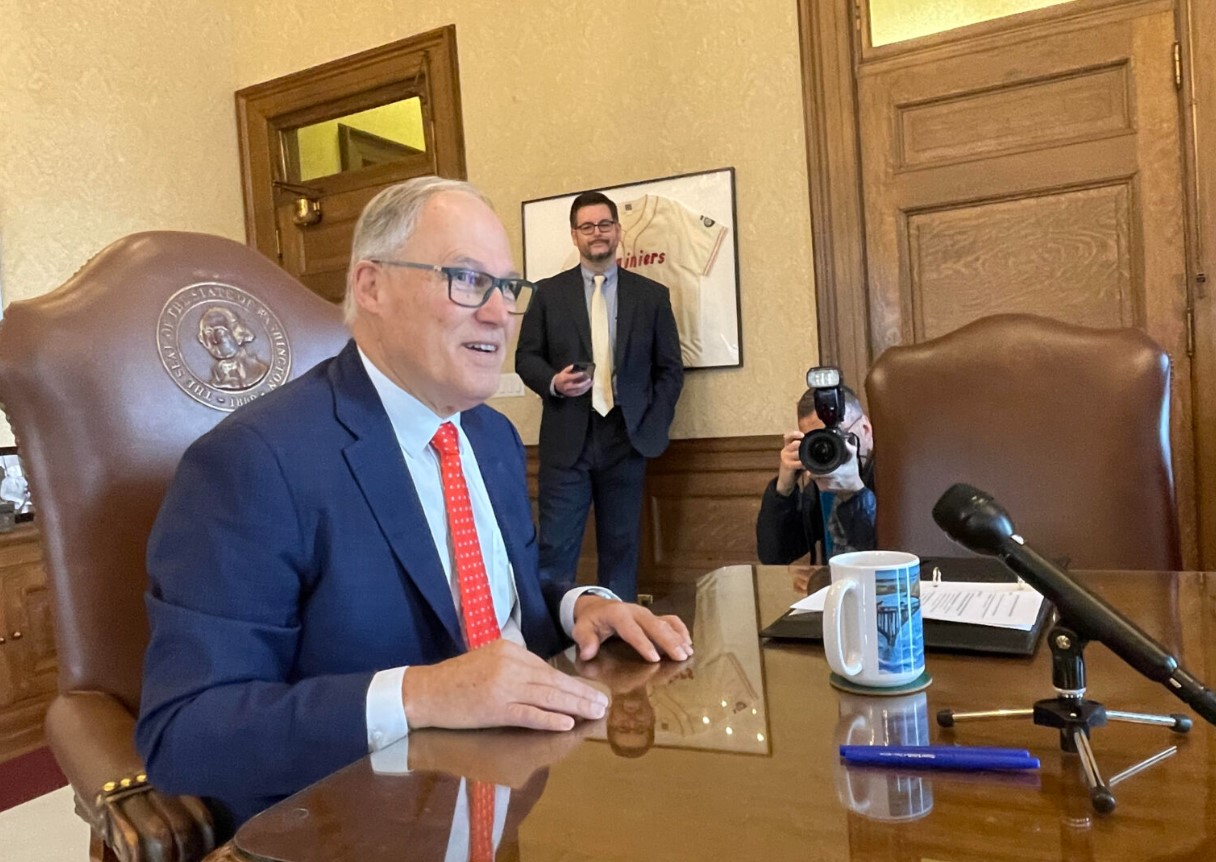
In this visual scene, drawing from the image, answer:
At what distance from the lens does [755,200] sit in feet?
10.8

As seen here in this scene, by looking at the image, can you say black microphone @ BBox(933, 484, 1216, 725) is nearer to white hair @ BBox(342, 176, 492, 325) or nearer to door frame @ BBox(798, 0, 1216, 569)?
white hair @ BBox(342, 176, 492, 325)

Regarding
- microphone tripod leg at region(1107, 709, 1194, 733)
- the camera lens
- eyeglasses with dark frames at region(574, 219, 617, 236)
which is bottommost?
microphone tripod leg at region(1107, 709, 1194, 733)

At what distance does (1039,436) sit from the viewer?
158 cm

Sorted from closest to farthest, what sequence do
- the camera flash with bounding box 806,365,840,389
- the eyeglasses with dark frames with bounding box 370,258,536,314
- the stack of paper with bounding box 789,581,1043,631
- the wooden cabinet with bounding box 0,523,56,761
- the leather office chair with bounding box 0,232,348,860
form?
the stack of paper with bounding box 789,581,1043,631 → the leather office chair with bounding box 0,232,348,860 → the eyeglasses with dark frames with bounding box 370,258,536,314 → the camera flash with bounding box 806,365,840,389 → the wooden cabinet with bounding box 0,523,56,761

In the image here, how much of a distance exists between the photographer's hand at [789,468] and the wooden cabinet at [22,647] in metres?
Result: 2.46

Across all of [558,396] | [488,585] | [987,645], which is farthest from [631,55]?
[987,645]

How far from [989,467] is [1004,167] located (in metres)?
1.74

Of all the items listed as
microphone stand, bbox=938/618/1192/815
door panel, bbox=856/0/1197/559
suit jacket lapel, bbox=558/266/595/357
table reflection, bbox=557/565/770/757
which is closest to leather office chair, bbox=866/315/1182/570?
table reflection, bbox=557/565/770/757

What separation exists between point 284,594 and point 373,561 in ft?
0.34

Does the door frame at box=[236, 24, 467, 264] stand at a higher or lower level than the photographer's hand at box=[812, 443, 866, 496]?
higher

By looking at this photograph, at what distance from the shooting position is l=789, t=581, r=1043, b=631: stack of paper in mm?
996

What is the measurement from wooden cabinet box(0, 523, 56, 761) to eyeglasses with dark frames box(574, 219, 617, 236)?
2122mm

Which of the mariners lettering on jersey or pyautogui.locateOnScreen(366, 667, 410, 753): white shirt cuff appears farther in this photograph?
the mariners lettering on jersey

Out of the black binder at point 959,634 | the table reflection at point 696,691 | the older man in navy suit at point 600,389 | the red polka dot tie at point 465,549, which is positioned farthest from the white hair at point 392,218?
the older man in navy suit at point 600,389
